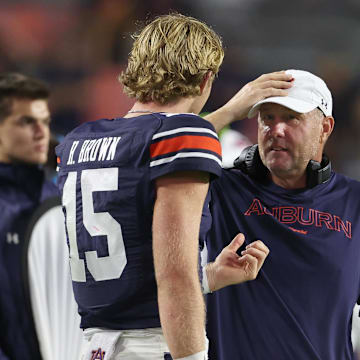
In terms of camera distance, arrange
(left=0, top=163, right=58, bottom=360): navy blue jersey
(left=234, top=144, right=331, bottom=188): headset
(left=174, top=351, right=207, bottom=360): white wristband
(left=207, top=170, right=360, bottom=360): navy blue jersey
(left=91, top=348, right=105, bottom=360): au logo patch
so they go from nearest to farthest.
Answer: (left=174, top=351, right=207, bottom=360): white wristband → (left=91, top=348, right=105, bottom=360): au logo patch → (left=207, top=170, right=360, bottom=360): navy blue jersey → (left=234, top=144, right=331, bottom=188): headset → (left=0, top=163, right=58, bottom=360): navy blue jersey

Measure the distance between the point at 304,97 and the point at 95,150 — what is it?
95cm

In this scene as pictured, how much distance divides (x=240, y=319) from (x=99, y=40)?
568cm

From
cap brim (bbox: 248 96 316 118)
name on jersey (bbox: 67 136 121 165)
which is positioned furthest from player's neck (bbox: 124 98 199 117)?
cap brim (bbox: 248 96 316 118)

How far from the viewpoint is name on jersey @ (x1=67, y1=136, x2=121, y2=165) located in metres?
2.15

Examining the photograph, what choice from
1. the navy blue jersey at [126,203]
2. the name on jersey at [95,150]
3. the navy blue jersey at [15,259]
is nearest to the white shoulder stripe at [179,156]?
the navy blue jersey at [126,203]

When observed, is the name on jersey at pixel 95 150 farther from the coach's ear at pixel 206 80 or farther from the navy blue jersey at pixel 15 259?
the navy blue jersey at pixel 15 259

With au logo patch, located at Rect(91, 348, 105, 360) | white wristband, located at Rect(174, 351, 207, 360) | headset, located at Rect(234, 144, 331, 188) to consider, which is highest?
headset, located at Rect(234, 144, 331, 188)

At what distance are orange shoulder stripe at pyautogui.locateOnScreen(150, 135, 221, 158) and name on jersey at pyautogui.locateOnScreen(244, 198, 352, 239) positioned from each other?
789 mm

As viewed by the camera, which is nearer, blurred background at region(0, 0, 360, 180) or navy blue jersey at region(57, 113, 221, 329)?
navy blue jersey at region(57, 113, 221, 329)

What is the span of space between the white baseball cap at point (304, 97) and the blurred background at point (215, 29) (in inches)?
182

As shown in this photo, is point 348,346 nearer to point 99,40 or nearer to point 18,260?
point 18,260

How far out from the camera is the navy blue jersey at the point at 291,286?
107 inches

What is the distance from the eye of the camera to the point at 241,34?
8.48 meters

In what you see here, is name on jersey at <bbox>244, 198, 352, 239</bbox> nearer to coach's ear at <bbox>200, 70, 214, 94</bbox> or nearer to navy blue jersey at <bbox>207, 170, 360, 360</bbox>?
navy blue jersey at <bbox>207, 170, 360, 360</bbox>
